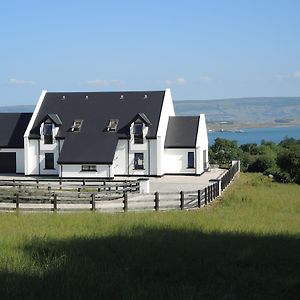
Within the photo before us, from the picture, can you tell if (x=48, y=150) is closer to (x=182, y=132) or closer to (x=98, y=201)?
(x=182, y=132)

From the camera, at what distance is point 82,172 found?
40531 millimetres

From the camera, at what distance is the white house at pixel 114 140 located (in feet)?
134

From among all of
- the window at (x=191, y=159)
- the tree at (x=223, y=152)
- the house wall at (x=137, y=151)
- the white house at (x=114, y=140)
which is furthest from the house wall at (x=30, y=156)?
the tree at (x=223, y=152)

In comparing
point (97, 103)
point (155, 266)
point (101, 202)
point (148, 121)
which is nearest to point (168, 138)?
point (148, 121)

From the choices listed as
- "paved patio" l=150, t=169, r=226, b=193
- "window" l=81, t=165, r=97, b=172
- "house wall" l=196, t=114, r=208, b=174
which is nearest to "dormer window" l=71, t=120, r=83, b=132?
"window" l=81, t=165, r=97, b=172

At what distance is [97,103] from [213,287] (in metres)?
37.8

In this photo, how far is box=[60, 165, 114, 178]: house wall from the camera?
40156 millimetres

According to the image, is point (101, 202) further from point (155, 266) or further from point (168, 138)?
point (168, 138)

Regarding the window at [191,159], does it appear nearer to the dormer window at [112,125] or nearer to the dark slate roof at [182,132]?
the dark slate roof at [182,132]

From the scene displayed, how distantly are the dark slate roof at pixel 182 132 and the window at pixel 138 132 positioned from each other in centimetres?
215

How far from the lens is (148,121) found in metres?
41.7

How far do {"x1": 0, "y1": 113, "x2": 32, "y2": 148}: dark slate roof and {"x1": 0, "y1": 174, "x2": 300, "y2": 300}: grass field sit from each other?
28.4m

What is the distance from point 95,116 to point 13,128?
6.97m

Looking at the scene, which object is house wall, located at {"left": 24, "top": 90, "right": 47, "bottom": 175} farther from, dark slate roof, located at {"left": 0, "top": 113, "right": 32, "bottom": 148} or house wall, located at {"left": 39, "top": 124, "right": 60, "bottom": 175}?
Result: dark slate roof, located at {"left": 0, "top": 113, "right": 32, "bottom": 148}
